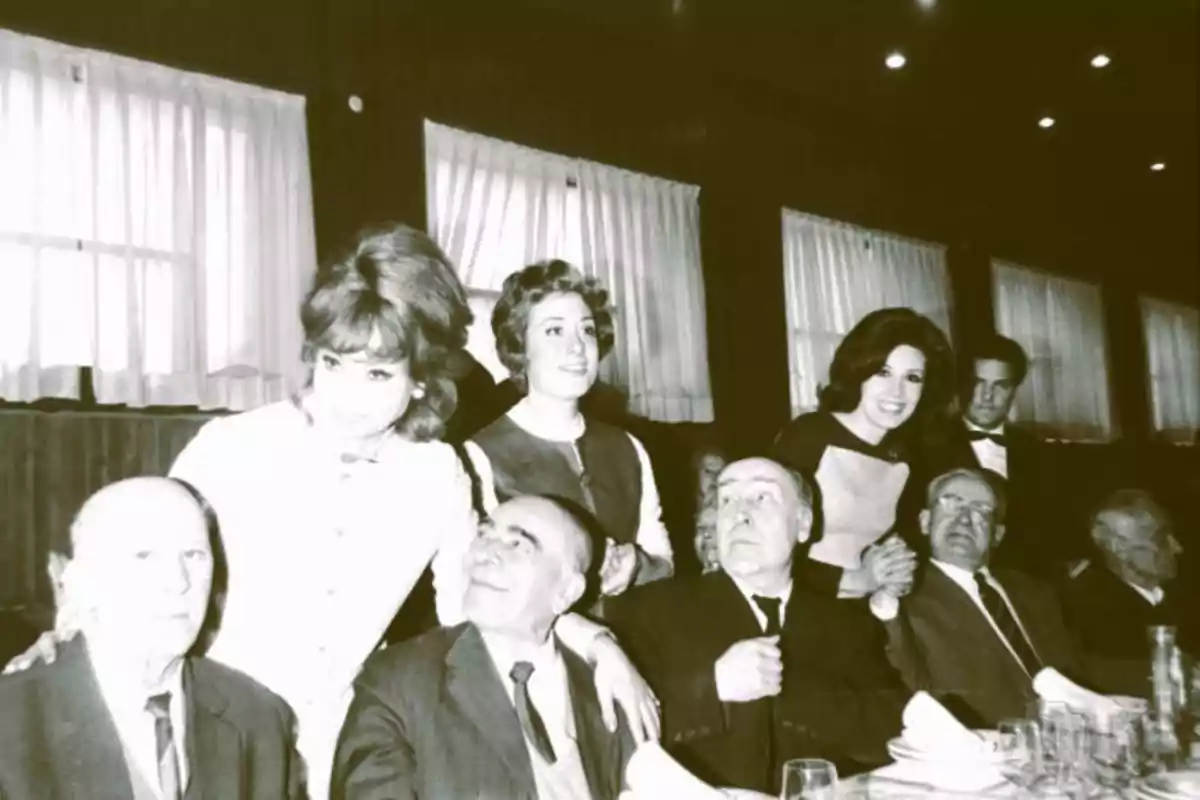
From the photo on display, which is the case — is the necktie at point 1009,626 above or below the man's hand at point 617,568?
below

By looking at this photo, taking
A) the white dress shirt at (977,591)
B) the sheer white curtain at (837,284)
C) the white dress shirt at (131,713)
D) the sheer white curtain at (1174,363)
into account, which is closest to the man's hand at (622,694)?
the white dress shirt at (131,713)

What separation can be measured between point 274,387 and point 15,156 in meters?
0.64

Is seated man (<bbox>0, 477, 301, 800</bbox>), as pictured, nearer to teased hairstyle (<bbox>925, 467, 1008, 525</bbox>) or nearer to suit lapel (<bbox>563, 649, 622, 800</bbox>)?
suit lapel (<bbox>563, 649, 622, 800</bbox>)

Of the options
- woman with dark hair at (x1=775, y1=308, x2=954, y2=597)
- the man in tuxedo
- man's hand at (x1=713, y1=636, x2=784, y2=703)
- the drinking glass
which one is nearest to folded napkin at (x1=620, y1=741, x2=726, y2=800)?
man's hand at (x1=713, y1=636, x2=784, y2=703)

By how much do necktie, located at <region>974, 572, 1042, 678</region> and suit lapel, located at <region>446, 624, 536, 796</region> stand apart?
1787mm

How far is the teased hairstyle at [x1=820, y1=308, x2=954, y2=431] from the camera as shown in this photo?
11.3ft

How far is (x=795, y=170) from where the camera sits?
3.66m

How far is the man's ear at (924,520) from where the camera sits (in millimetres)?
3412

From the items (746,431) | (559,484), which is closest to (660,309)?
(746,431)

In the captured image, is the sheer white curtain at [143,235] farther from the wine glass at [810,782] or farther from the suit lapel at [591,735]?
the wine glass at [810,782]

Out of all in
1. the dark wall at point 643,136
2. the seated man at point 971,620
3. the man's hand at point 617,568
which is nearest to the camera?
the dark wall at point 643,136

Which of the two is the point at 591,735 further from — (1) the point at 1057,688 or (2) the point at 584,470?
(1) the point at 1057,688

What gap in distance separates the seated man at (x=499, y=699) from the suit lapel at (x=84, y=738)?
1.21 ft

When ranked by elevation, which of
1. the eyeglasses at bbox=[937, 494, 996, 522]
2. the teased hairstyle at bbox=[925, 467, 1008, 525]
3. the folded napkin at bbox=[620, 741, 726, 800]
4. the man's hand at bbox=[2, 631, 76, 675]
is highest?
the teased hairstyle at bbox=[925, 467, 1008, 525]
